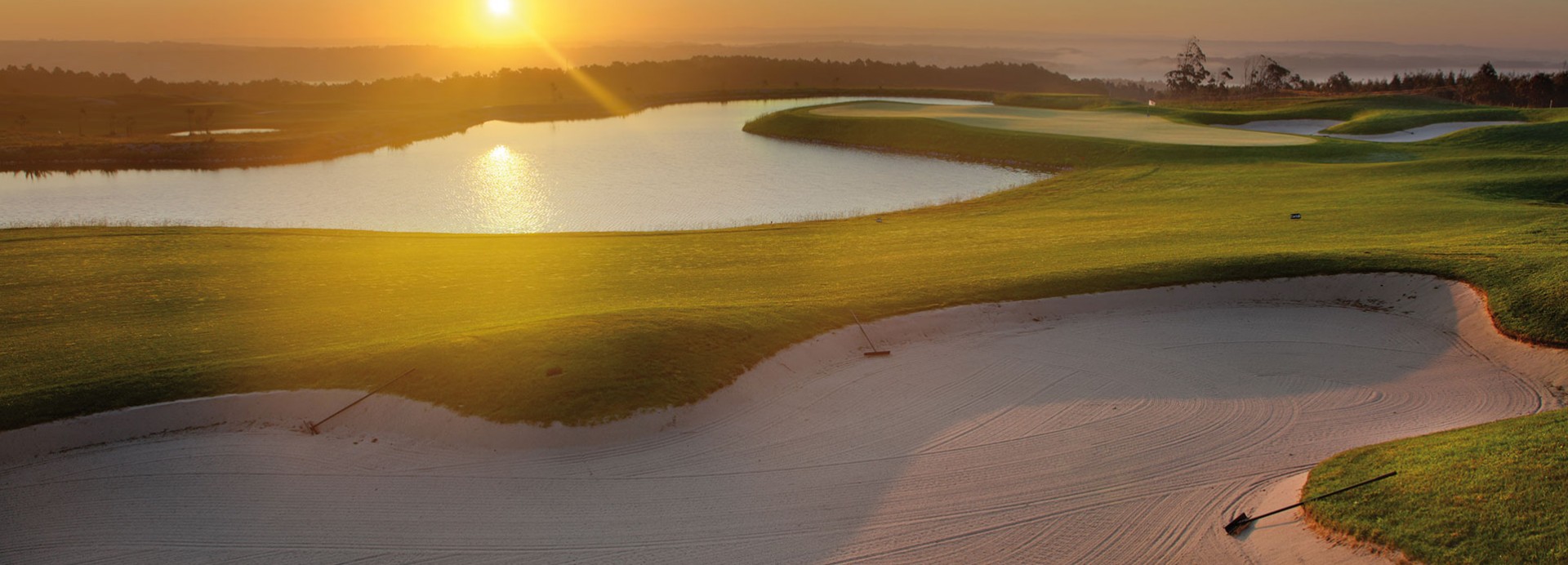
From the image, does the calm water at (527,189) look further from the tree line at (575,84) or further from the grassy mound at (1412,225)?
the tree line at (575,84)

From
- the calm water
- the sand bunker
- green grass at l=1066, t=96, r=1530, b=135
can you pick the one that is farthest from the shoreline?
the sand bunker

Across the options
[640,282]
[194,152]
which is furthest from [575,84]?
[640,282]

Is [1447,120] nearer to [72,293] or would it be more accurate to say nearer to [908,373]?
[908,373]

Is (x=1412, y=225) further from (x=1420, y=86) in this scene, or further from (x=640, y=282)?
(x=1420, y=86)

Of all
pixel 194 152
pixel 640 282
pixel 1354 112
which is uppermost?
pixel 194 152

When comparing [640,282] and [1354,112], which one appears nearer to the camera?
[640,282]

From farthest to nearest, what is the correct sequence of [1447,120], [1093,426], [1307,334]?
[1447,120] < [1307,334] < [1093,426]

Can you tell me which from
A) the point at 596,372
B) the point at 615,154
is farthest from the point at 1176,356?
the point at 615,154
